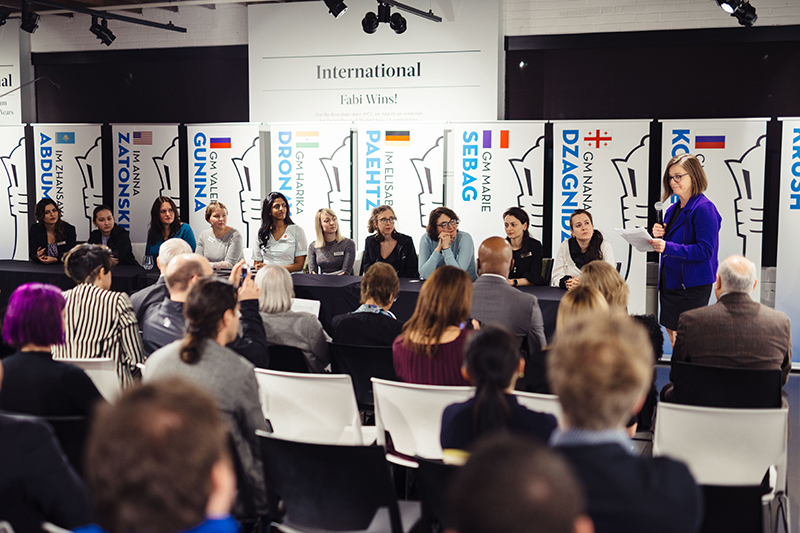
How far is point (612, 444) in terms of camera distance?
1.32 metres

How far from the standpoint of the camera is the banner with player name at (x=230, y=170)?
7145 mm

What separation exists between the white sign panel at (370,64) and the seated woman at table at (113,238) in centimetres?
182

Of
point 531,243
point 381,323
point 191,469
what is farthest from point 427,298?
point 531,243

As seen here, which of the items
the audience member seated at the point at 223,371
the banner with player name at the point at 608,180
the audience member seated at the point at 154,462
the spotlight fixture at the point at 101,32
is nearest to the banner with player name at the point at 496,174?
the banner with player name at the point at 608,180

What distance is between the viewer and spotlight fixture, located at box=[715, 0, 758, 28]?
17.2 ft

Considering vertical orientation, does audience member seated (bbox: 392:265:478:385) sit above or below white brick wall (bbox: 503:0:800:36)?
below

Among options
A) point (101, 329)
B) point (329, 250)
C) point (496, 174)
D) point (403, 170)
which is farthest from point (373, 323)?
point (403, 170)

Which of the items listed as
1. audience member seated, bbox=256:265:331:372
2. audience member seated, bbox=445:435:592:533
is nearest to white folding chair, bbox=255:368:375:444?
audience member seated, bbox=256:265:331:372

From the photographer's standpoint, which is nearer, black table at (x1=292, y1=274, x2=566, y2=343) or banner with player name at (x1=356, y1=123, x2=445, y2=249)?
black table at (x1=292, y1=274, x2=566, y2=343)

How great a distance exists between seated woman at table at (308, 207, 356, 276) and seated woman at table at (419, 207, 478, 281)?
2.36 ft

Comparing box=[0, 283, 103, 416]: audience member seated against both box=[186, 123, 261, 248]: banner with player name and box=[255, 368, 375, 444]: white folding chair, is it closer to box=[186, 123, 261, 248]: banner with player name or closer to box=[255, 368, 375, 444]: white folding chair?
box=[255, 368, 375, 444]: white folding chair

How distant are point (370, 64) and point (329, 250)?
2149mm

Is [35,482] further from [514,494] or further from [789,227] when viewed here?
[789,227]

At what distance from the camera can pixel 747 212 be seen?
5.88 meters
